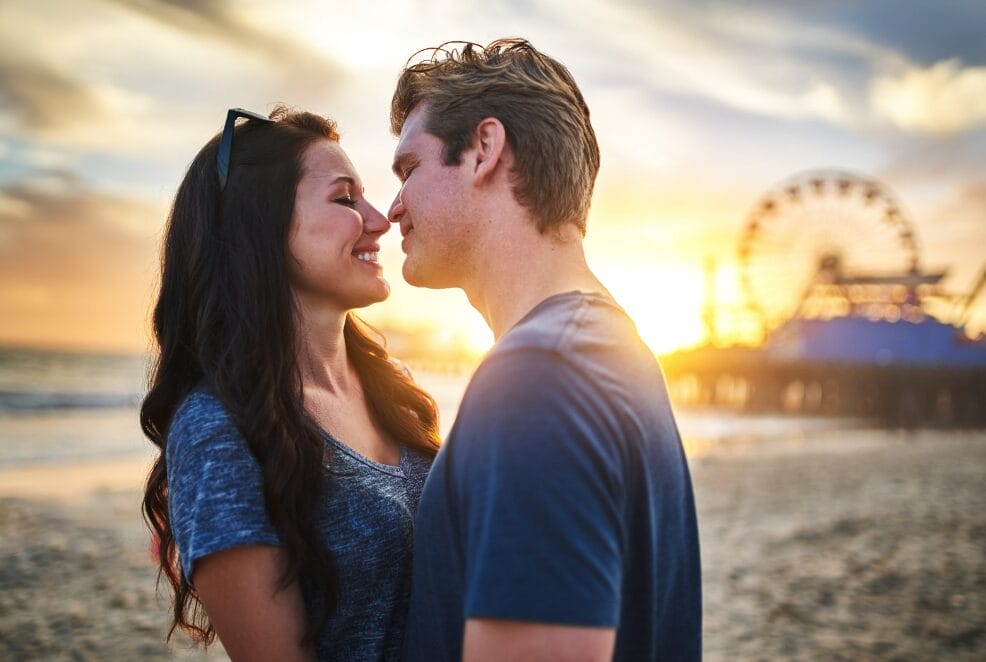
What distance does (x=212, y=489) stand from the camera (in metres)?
1.63

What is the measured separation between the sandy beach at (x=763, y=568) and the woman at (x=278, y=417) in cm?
383

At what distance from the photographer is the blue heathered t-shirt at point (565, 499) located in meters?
1.04

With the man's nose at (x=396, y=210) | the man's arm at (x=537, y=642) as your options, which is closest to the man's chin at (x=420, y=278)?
the man's nose at (x=396, y=210)

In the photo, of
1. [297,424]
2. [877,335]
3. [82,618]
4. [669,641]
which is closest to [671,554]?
[669,641]

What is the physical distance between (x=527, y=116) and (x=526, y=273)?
1.27ft

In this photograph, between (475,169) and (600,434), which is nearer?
(600,434)

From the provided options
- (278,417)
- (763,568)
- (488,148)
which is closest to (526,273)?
(488,148)

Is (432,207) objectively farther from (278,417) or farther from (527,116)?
(278,417)

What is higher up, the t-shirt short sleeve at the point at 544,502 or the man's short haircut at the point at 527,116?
the man's short haircut at the point at 527,116

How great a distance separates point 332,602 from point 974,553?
7.94 meters

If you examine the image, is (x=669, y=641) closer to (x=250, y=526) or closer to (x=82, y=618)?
(x=250, y=526)

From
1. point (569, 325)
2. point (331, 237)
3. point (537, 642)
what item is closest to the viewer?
point (537, 642)

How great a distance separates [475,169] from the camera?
1752mm

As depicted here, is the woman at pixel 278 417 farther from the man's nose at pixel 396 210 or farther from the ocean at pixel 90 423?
the ocean at pixel 90 423
